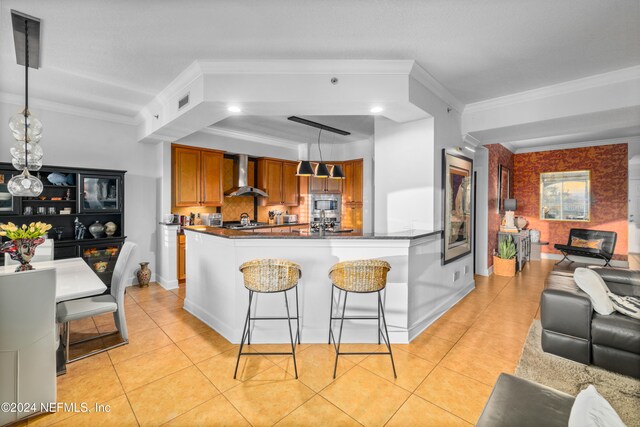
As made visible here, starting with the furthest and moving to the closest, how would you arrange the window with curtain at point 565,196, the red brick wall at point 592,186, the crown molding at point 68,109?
the window with curtain at point 565,196, the red brick wall at point 592,186, the crown molding at point 68,109

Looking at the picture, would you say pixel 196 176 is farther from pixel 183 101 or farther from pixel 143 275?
pixel 183 101

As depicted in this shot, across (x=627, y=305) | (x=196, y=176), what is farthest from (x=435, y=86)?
(x=196, y=176)

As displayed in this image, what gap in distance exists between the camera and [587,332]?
2.43 metres

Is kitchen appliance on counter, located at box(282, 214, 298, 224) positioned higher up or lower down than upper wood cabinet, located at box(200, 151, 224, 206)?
lower down

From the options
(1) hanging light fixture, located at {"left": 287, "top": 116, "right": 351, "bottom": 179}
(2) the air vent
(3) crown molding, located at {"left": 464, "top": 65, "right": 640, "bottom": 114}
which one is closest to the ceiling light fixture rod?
(1) hanging light fixture, located at {"left": 287, "top": 116, "right": 351, "bottom": 179}

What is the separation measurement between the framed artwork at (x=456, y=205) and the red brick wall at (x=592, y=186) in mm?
1609

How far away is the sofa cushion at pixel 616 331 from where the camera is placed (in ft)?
7.32

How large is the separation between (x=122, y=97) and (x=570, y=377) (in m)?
5.71

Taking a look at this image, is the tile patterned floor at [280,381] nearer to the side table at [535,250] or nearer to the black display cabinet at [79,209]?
the black display cabinet at [79,209]

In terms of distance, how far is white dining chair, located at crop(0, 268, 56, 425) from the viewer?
180 cm

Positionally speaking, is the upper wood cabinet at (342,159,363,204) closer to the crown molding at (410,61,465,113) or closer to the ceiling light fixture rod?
the ceiling light fixture rod

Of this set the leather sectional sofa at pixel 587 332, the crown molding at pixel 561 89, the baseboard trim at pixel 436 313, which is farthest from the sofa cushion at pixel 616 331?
the crown molding at pixel 561 89

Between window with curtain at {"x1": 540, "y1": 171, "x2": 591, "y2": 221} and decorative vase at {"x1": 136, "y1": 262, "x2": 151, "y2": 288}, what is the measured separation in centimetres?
870

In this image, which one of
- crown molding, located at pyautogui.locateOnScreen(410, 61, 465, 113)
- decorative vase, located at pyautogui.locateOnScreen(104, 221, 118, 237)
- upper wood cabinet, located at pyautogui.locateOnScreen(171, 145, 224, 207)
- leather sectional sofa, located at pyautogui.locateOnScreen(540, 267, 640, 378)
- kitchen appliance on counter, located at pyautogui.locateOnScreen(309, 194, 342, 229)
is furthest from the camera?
kitchen appliance on counter, located at pyautogui.locateOnScreen(309, 194, 342, 229)
